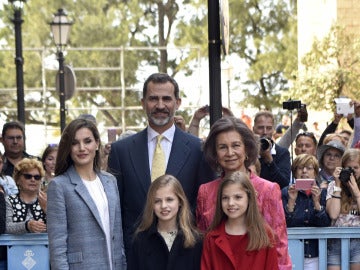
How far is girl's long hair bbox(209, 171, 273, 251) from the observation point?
787 centimetres

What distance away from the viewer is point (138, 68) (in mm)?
46281

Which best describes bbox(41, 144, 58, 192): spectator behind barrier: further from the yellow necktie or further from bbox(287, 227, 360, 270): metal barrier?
the yellow necktie

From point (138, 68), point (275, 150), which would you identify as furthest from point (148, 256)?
point (138, 68)

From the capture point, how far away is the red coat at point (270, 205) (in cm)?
803

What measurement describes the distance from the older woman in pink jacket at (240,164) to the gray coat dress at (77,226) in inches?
26.3

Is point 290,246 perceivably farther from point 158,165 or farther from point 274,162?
point 158,165

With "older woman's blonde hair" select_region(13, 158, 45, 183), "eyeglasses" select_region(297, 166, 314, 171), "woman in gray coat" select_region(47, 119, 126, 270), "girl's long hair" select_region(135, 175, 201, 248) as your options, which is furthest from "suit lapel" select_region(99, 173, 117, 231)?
"eyeglasses" select_region(297, 166, 314, 171)

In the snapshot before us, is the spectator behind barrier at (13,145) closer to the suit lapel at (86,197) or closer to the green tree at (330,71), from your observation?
the suit lapel at (86,197)

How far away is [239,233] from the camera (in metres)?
8.02

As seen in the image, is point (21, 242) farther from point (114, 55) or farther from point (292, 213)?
point (114, 55)

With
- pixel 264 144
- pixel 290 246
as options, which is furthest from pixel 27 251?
pixel 264 144

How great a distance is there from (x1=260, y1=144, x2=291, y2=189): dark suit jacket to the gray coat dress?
3205mm

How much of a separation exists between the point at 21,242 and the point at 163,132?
6.86ft

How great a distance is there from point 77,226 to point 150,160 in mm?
718
